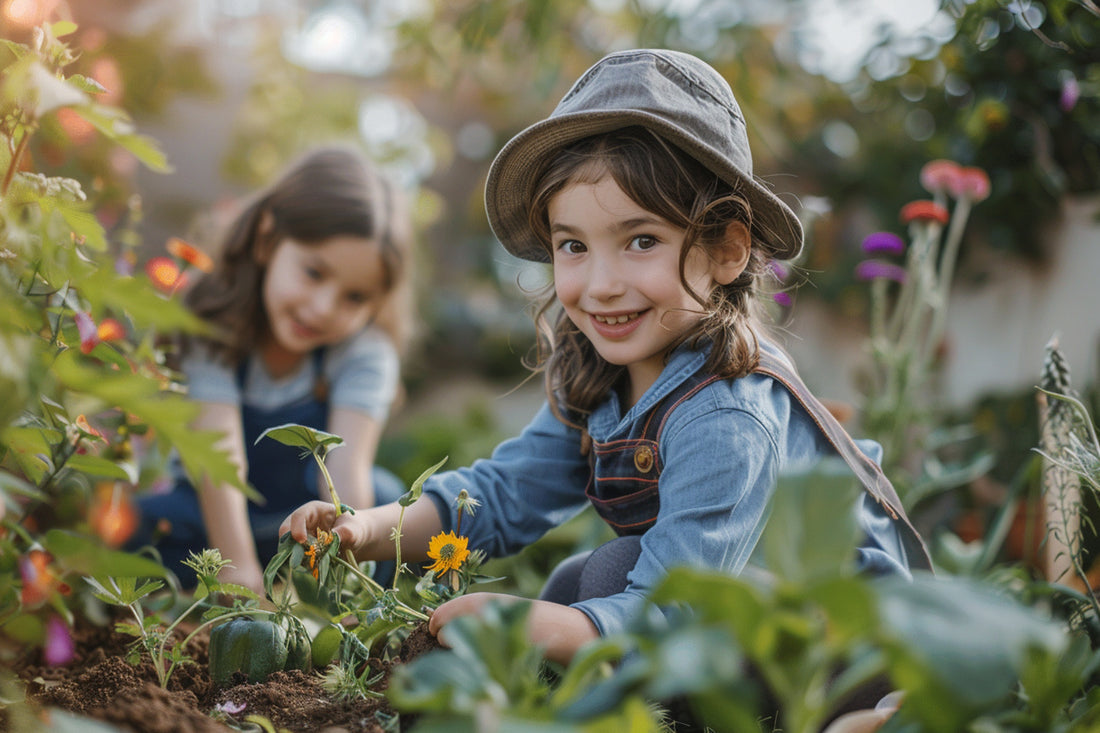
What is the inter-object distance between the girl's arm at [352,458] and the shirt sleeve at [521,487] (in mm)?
665

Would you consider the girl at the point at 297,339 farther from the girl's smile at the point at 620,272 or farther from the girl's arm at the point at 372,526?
the girl's smile at the point at 620,272

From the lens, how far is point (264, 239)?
2039mm

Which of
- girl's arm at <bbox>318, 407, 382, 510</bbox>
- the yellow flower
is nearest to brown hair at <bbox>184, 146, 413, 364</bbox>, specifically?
girl's arm at <bbox>318, 407, 382, 510</bbox>

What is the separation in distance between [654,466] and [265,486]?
133 centimetres

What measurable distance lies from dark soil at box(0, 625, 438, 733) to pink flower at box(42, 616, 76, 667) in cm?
1

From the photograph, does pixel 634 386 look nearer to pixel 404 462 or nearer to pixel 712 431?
pixel 712 431

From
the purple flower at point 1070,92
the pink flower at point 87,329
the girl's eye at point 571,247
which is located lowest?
the pink flower at point 87,329

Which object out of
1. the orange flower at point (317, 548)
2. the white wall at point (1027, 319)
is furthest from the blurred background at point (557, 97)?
the orange flower at point (317, 548)

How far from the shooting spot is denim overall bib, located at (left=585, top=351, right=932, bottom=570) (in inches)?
41.2

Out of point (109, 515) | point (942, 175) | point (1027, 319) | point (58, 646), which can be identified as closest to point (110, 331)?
point (109, 515)

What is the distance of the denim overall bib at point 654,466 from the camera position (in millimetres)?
1047

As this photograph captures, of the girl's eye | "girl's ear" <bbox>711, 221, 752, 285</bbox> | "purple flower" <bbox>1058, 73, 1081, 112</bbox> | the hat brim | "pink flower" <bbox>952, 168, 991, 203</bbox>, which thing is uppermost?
"purple flower" <bbox>1058, 73, 1081, 112</bbox>

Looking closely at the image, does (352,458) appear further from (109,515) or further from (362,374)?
(109,515)

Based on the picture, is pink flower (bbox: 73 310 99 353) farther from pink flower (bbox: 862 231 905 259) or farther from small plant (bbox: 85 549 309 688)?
pink flower (bbox: 862 231 905 259)
